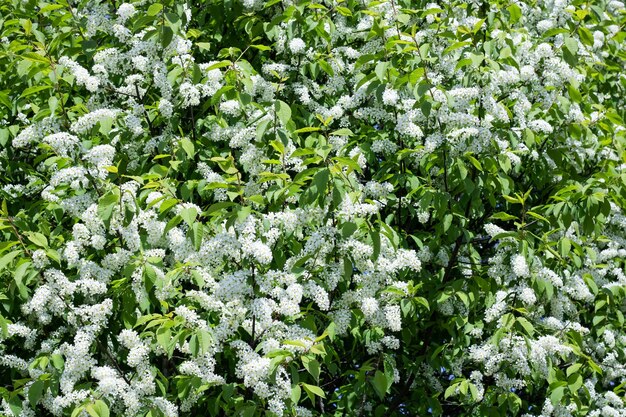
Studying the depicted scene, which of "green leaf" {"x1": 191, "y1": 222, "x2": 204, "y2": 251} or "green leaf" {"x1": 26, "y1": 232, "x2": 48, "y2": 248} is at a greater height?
"green leaf" {"x1": 191, "y1": 222, "x2": 204, "y2": 251}

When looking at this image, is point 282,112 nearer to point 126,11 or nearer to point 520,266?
point 126,11

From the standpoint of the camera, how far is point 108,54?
5719mm

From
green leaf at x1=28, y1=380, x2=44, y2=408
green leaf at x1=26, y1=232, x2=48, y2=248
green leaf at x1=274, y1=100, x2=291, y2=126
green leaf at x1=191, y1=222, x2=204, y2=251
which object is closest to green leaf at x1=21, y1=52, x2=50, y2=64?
green leaf at x1=26, y1=232, x2=48, y2=248

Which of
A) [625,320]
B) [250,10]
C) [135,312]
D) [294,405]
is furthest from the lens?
[625,320]

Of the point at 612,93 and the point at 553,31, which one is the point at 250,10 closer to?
the point at 553,31

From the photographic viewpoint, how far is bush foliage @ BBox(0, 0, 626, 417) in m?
4.62

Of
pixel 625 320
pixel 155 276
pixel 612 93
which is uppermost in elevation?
pixel 155 276

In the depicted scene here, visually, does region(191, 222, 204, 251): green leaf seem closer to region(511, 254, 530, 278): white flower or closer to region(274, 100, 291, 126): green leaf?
region(274, 100, 291, 126): green leaf

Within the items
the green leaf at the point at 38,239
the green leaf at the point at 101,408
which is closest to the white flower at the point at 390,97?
the green leaf at the point at 38,239

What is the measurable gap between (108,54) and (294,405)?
268 cm

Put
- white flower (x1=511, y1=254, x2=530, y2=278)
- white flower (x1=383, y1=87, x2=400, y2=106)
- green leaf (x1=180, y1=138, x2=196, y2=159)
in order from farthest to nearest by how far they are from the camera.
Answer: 1. white flower (x1=383, y1=87, x2=400, y2=106)
2. green leaf (x1=180, y1=138, x2=196, y2=159)
3. white flower (x1=511, y1=254, x2=530, y2=278)

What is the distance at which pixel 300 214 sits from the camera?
4926mm

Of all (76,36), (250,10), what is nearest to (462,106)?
(250,10)

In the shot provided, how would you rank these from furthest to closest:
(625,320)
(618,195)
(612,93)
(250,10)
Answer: (612,93) < (625,320) < (250,10) < (618,195)
